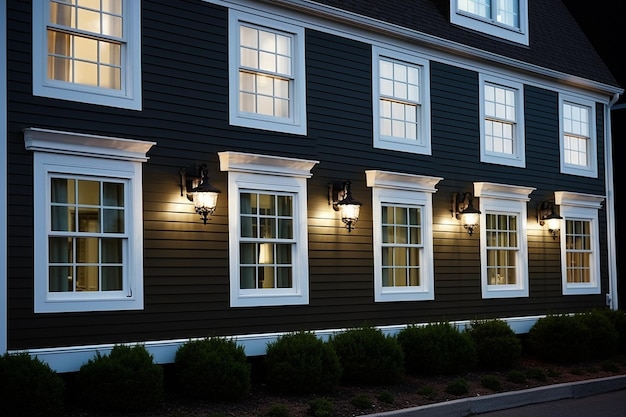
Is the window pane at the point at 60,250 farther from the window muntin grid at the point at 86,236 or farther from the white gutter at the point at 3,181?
the white gutter at the point at 3,181

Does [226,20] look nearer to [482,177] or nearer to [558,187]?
[482,177]

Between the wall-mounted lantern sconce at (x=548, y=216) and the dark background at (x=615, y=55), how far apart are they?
4.48m

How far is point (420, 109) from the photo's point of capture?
53.7 ft

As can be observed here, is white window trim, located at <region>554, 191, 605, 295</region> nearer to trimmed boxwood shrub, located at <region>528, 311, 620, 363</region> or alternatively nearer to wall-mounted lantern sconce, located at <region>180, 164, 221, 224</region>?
trimmed boxwood shrub, located at <region>528, 311, 620, 363</region>

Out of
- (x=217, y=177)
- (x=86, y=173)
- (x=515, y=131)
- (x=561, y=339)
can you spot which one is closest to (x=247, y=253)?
(x=217, y=177)

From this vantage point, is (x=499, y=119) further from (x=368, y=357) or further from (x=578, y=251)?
(x=368, y=357)

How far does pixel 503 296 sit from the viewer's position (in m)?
17.8

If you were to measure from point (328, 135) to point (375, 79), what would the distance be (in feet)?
5.21

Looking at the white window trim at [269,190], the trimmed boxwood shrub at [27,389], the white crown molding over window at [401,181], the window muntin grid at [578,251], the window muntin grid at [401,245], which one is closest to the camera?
the trimmed boxwood shrub at [27,389]

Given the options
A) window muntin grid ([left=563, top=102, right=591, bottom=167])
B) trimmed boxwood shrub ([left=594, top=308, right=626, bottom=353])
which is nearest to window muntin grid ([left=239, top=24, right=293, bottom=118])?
window muntin grid ([left=563, top=102, right=591, bottom=167])

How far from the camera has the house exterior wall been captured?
11.0 m

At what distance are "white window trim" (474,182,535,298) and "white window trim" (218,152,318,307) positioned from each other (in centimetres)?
466

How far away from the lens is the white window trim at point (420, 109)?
15.5m

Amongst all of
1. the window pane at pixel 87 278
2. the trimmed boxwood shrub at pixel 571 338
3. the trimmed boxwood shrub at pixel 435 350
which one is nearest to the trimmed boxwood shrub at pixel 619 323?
the trimmed boxwood shrub at pixel 571 338
